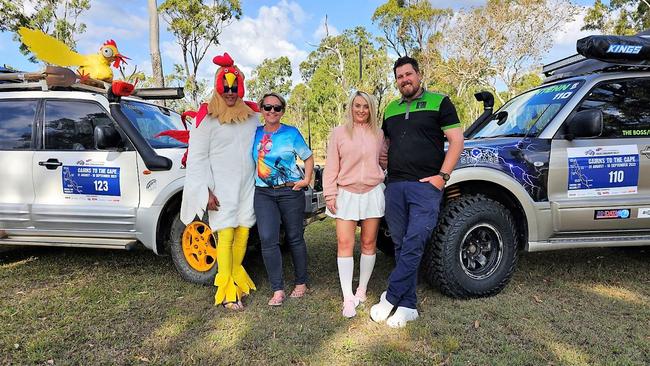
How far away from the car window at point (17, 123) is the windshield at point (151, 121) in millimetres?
948

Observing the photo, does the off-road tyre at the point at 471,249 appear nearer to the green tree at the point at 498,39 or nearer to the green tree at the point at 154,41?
the green tree at the point at 154,41

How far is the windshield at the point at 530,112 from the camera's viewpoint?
12.6 ft

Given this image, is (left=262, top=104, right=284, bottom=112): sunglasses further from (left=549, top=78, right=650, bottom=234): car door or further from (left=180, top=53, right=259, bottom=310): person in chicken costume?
(left=549, top=78, right=650, bottom=234): car door

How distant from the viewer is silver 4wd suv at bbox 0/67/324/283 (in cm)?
406

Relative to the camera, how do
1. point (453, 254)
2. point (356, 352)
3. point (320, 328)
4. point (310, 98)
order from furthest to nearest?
point (310, 98) < point (453, 254) < point (320, 328) < point (356, 352)

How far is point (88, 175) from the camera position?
4.17 metres

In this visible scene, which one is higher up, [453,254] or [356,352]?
[453,254]

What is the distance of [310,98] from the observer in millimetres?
29484

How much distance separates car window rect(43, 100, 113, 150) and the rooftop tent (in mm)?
4262

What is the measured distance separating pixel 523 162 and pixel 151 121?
3575mm

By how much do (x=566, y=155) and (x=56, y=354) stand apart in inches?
158

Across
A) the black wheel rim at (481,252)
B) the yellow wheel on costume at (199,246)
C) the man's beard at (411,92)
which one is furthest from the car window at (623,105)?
the yellow wheel on costume at (199,246)

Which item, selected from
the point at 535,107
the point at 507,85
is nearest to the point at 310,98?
the point at 507,85

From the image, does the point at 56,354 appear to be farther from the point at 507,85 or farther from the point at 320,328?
the point at 507,85
